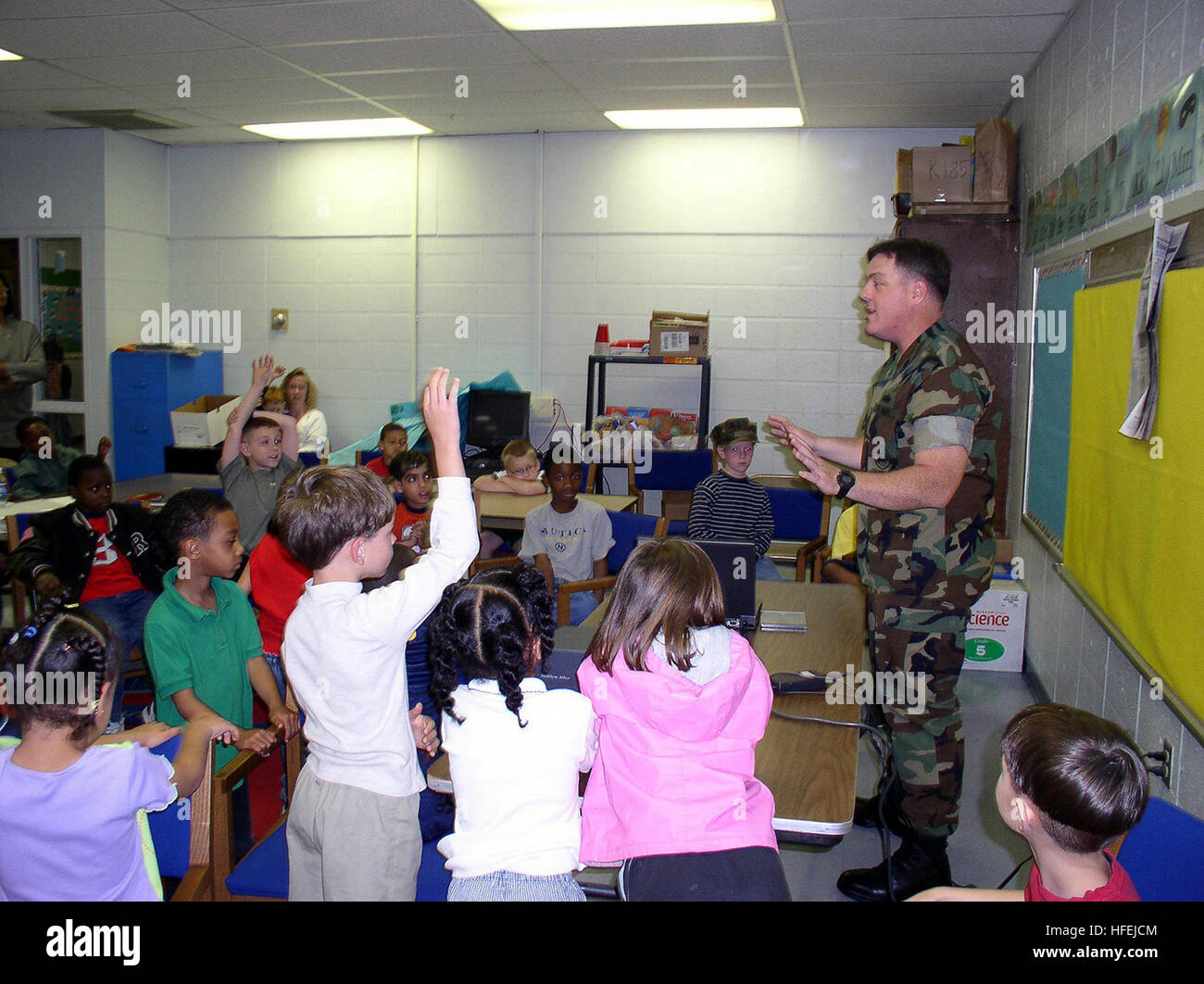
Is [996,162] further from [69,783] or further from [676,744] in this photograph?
[69,783]

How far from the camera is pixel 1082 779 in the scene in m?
1.43

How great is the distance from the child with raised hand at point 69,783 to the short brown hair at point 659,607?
806mm

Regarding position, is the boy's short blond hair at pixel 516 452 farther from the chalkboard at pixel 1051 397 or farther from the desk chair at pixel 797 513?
the chalkboard at pixel 1051 397

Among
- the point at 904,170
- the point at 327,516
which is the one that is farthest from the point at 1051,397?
the point at 327,516

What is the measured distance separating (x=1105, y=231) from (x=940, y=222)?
7.26 ft

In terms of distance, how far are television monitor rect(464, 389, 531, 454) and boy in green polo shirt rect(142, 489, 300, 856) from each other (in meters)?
4.51

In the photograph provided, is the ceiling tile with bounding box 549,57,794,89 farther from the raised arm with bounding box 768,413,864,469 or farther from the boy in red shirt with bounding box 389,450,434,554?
the raised arm with bounding box 768,413,864,469

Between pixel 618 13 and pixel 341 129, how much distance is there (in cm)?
335

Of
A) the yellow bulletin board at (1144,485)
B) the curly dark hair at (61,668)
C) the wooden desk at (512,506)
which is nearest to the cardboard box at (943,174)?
the yellow bulletin board at (1144,485)

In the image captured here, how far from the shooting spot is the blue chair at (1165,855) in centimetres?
146

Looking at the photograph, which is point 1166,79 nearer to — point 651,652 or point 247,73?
point 651,652

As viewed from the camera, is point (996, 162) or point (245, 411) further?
point (996, 162)

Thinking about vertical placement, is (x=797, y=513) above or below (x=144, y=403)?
below

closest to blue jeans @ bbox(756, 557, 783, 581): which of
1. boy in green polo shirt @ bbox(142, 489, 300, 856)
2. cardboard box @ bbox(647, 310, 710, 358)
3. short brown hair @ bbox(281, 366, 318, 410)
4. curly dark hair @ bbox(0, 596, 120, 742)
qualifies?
boy in green polo shirt @ bbox(142, 489, 300, 856)
